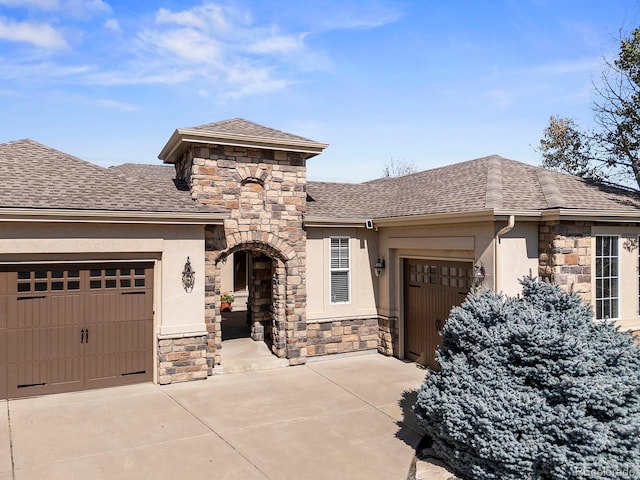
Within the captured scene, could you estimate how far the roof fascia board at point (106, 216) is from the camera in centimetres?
781

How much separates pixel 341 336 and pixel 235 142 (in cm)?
528

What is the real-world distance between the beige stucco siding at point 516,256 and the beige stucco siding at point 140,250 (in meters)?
5.79

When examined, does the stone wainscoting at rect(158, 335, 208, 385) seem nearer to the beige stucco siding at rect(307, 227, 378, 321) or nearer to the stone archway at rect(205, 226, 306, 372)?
the stone archway at rect(205, 226, 306, 372)

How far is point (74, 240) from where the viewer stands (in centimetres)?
845

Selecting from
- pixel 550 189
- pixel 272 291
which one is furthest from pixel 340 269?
pixel 550 189

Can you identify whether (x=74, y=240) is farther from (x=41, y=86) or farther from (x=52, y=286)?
(x=41, y=86)

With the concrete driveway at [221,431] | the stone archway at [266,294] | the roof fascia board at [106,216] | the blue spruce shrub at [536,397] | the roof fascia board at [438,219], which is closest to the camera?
the blue spruce shrub at [536,397]

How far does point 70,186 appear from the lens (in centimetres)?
890

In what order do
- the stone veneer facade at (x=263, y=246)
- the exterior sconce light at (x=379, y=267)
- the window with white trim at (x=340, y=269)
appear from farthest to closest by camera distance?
the exterior sconce light at (x=379, y=267)
the window with white trim at (x=340, y=269)
the stone veneer facade at (x=263, y=246)

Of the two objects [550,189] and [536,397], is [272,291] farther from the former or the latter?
[536,397]

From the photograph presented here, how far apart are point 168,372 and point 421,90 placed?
1045cm

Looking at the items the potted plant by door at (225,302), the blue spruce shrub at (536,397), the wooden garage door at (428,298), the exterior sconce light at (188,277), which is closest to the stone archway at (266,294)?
the exterior sconce light at (188,277)

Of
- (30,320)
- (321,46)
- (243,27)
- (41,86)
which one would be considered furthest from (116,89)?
(30,320)

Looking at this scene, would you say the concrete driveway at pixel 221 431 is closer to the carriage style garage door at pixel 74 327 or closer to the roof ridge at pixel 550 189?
the carriage style garage door at pixel 74 327
